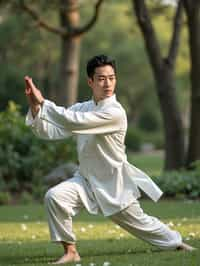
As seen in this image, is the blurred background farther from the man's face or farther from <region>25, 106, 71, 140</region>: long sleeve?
<region>25, 106, 71, 140</region>: long sleeve

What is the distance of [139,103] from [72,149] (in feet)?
156

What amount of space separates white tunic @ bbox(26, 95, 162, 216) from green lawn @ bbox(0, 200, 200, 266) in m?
0.56

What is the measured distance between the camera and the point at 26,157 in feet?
57.0

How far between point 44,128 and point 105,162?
2.27ft

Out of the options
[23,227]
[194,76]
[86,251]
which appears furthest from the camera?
[194,76]

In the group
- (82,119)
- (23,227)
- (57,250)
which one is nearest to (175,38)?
(23,227)

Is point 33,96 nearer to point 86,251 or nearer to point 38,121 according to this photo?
point 38,121

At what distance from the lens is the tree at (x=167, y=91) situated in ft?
63.1

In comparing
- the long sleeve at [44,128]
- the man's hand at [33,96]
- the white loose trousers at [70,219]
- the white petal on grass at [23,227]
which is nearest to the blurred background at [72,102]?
the white petal on grass at [23,227]

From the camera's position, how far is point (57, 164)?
56.7ft

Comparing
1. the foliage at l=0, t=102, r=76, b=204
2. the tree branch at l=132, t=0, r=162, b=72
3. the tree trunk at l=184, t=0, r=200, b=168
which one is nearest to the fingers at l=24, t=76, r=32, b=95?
the foliage at l=0, t=102, r=76, b=204

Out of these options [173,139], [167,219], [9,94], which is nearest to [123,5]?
[9,94]

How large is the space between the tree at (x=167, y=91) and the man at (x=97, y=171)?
11.3 meters

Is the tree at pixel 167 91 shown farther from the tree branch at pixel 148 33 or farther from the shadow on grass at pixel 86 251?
the shadow on grass at pixel 86 251
